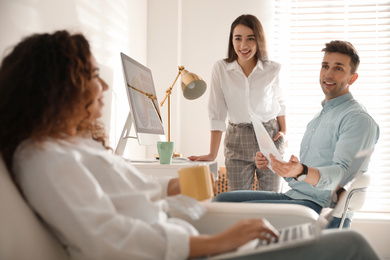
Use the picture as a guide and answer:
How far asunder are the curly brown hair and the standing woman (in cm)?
158

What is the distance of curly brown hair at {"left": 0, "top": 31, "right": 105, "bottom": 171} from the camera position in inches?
39.6

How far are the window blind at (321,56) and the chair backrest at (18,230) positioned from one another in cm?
301

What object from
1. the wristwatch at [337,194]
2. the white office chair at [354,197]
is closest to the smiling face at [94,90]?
the wristwatch at [337,194]

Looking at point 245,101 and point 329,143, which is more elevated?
point 245,101

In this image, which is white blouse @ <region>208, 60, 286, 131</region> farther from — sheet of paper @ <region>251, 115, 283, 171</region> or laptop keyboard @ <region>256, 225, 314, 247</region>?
laptop keyboard @ <region>256, 225, 314, 247</region>

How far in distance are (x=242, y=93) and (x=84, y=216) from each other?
190cm

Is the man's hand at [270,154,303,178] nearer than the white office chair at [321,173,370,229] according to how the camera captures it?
Yes

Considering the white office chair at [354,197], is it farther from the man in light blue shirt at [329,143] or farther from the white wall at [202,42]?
the white wall at [202,42]

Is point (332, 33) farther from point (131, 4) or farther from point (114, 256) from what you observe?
point (114, 256)

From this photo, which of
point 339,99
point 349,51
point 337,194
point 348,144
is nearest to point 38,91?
point 337,194

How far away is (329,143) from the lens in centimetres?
191

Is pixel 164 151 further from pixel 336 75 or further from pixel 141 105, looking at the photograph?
pixel 336 75

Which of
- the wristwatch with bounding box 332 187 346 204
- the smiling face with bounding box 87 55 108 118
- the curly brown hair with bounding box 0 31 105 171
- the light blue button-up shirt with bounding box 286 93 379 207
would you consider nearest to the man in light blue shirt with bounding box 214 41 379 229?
the light blue button-up shirt with bounding box 286 93 379 207

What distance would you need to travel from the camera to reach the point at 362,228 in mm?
3549
